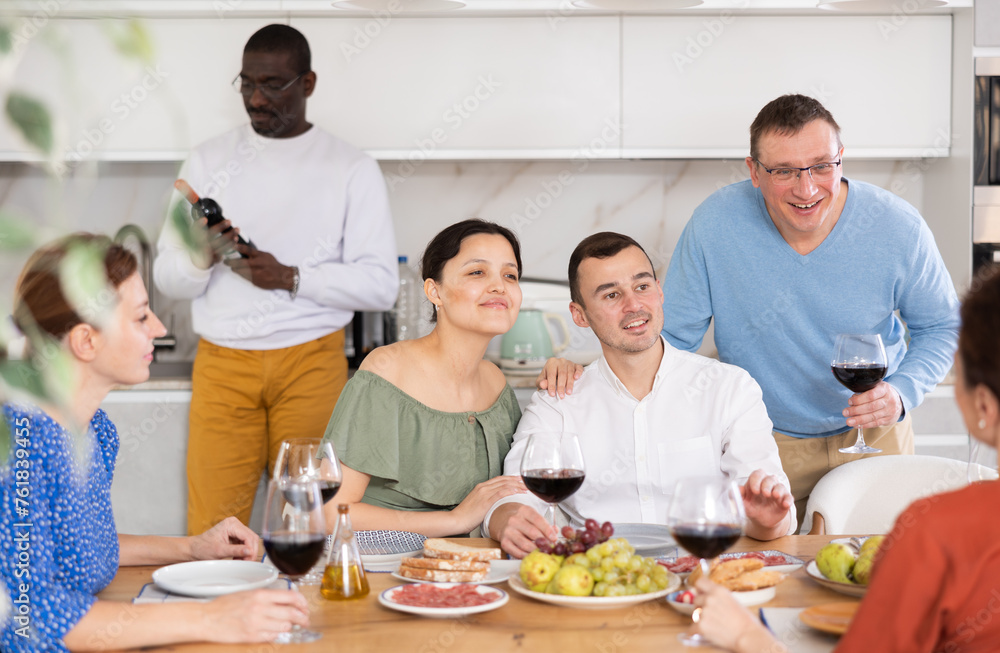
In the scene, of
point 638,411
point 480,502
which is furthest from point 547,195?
point 480,502

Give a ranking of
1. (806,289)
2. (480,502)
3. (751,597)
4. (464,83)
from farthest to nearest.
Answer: (464,83) → (806,289) → (480,502) → (751,597)

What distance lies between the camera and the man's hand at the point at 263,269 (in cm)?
280

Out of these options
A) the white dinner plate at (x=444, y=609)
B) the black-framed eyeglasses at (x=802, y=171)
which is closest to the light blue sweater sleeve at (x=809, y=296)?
the black-framed eyeglasses at (x=802, y=171)

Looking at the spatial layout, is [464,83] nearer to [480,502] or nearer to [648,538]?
[480,502]

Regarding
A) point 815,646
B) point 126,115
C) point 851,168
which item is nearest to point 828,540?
point 815,646

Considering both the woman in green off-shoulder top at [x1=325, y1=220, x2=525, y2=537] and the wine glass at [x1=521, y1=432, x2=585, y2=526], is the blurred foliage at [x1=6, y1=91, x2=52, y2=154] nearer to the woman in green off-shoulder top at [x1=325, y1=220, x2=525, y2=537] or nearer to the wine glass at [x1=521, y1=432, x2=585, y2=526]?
the wine glass at [x1=521, y1=432, x2=585, y2=526]

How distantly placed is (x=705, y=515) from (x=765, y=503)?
0.42m

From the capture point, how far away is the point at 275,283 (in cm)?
282

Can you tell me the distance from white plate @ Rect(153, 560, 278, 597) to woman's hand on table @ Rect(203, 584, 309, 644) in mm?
128

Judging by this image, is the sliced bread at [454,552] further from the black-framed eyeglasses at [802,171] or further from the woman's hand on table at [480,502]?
the black-framed eyeglasses at [802,171]

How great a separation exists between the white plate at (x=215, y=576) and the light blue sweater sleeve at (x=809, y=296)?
134 centimetres

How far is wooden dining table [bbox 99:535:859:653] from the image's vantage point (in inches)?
44.3

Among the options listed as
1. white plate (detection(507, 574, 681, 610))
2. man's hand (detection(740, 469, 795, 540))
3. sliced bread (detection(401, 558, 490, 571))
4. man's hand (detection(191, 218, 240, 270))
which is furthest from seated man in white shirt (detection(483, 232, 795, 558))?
man's hand (detection(191, 218, 240, 270))

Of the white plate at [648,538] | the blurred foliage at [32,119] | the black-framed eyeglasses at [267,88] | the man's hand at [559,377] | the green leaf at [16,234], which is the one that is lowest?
the white plate at [648,538]
